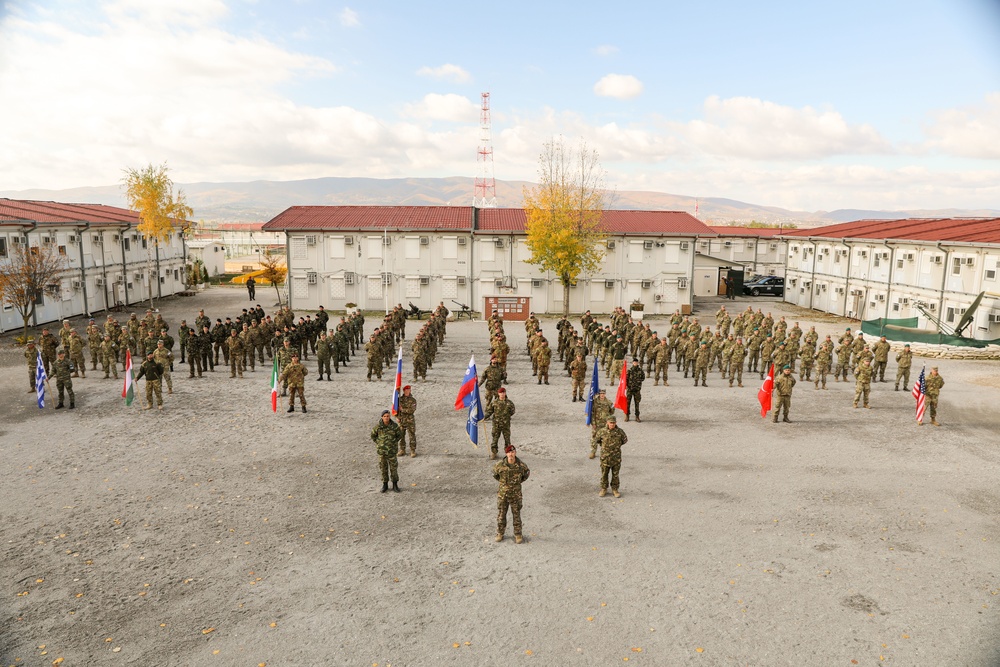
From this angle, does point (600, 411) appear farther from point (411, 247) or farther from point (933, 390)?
point (411, 247)

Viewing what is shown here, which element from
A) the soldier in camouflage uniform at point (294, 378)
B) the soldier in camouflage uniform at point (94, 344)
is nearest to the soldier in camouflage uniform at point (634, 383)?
the soldier in camouflage uniform at point (294, 378)

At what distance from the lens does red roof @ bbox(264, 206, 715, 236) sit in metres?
39.5

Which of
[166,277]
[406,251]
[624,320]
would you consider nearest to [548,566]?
[624,320]

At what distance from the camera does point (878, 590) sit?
30.5 ft

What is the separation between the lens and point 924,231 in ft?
118

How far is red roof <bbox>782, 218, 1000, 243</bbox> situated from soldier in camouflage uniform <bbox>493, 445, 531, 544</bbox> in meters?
30.3

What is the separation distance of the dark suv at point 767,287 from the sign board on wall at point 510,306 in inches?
920

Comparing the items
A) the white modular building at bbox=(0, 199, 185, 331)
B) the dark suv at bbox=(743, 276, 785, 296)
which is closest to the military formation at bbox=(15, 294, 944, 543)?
the white modular building at bbox=(0, 199, 185, 331)

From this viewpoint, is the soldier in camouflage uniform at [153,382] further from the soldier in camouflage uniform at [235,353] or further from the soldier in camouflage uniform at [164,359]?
the soldier in camouflage uniform at [235,353]

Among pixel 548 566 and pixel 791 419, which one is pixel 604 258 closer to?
pixel 791 419

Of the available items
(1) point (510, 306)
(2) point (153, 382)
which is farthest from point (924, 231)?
(2) point (153, 382)

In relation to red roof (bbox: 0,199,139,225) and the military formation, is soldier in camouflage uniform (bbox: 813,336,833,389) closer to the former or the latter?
the military formation

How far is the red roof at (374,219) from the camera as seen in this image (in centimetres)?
3941

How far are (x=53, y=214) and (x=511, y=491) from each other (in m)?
37.1
